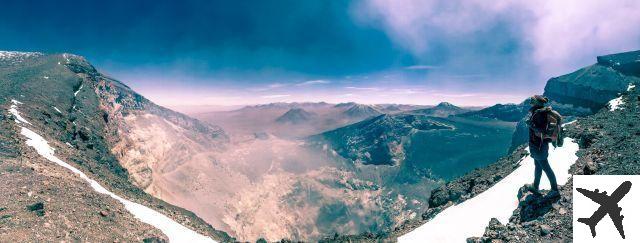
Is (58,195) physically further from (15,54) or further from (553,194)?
(15,54)

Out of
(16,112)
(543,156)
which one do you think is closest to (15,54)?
(16,112)

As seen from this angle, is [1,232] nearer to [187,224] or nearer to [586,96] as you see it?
[187,224]

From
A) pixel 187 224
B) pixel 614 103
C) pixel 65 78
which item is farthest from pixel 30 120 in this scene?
pixel 614 103

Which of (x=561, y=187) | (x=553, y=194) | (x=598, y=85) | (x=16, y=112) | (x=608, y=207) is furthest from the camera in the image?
(x=598, y=85)

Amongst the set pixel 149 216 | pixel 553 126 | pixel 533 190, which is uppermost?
pixel 553 126

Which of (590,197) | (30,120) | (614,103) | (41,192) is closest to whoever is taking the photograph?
(590,197)
